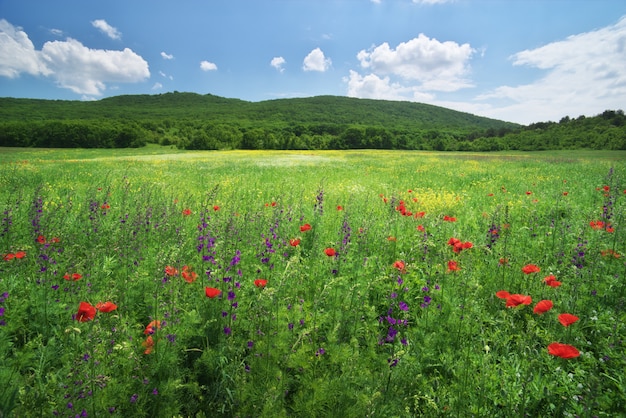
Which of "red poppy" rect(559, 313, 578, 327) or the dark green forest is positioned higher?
the dark green forest

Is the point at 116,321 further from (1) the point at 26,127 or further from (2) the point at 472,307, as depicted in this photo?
(1) the point at 26,127

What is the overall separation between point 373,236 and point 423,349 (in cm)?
304

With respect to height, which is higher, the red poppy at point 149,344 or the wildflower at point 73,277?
the wildflower at point 73,277

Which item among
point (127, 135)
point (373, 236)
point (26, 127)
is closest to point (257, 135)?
point (127, 135)

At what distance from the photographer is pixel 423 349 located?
2387mm

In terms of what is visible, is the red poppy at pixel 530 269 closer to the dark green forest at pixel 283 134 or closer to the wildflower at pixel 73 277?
the wildflower at pixel 73 277

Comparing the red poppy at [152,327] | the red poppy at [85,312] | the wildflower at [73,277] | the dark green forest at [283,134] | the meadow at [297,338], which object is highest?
the dark green forest at [283,134]

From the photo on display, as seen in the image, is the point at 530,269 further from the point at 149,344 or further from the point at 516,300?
the point at 149,344

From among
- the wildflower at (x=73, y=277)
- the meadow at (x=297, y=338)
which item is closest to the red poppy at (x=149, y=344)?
Answer: the meadow at (x=297, y=338)

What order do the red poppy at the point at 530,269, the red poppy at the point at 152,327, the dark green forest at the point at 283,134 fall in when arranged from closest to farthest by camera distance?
1. the red poppy at the point at 152,327
2. the red poppy at the point at 530,269
3. the dark green forest at the point at 283,134

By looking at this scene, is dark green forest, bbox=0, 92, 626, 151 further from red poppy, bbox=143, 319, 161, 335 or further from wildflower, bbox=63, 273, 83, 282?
wildflower, bbox=63, 273, 83, 282

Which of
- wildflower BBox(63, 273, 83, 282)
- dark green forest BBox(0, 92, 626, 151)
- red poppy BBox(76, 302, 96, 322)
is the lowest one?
wildflower BBox(63, 273, 83, 282)

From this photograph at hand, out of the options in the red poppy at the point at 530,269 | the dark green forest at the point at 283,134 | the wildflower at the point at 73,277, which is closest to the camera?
the wildflower at the point at 73,277

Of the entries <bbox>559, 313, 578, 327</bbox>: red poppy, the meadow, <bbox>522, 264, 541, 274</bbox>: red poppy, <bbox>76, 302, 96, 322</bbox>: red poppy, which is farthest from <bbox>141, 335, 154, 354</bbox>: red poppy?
<bbox>522, 264, 541, 274</bbox>: red poppy
